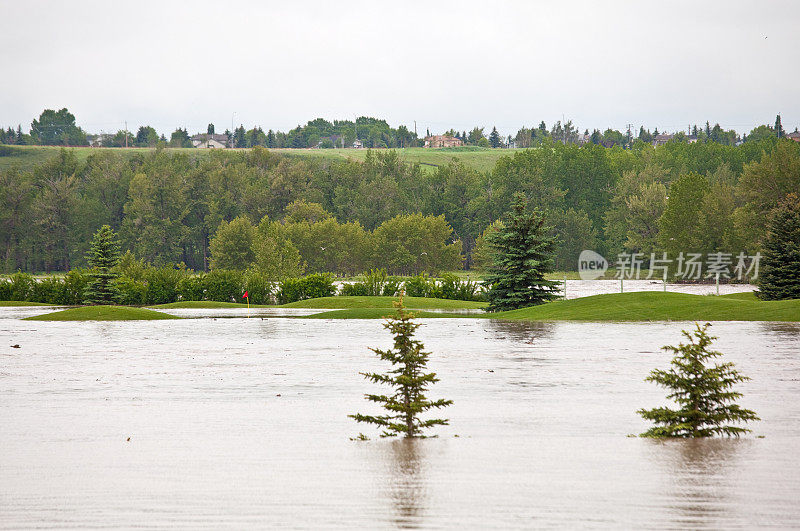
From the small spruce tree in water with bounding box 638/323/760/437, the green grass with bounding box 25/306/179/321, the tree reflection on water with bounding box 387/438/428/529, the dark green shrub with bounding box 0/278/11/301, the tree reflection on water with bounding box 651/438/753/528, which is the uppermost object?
the small spruce tree in water with bounding box 638/323/760/437

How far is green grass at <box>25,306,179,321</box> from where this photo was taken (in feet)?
130

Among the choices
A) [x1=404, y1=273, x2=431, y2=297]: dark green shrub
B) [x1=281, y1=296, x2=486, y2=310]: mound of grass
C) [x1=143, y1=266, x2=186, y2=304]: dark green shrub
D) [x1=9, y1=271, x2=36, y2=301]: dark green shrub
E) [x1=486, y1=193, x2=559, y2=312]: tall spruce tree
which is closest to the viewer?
[x1=486, y1=193, x2=559, y2=312]: tall spruce tree

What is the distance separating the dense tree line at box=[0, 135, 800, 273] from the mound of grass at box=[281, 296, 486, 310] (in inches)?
2118

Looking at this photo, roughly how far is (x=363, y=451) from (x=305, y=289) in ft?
137

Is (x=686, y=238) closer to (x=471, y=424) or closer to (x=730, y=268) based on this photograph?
(x=730, y=268)

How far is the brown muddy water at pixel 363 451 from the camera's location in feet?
27.2

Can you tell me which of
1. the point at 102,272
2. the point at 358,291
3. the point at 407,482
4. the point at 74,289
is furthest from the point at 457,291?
the point at 407,482

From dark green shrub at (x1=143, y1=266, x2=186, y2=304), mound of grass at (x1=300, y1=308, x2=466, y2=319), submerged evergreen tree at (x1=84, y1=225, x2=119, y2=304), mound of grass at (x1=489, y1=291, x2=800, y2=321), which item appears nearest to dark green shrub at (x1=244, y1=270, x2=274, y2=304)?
dark green shrub at (x1=143, y1=266, x2=186, y2=304)

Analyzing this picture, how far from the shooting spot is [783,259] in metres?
41.2

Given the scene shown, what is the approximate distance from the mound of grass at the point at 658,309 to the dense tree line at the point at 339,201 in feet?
217

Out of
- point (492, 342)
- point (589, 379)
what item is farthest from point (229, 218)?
point (589, 379)

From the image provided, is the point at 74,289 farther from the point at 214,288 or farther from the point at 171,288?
the point at 214,288

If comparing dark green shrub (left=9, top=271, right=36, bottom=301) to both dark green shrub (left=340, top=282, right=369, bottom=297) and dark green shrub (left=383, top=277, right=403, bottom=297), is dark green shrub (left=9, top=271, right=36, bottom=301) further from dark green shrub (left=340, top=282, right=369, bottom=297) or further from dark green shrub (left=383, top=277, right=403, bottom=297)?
dark green shrub (left=383, top=277, right=403, bottom=297)

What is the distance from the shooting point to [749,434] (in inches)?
463
